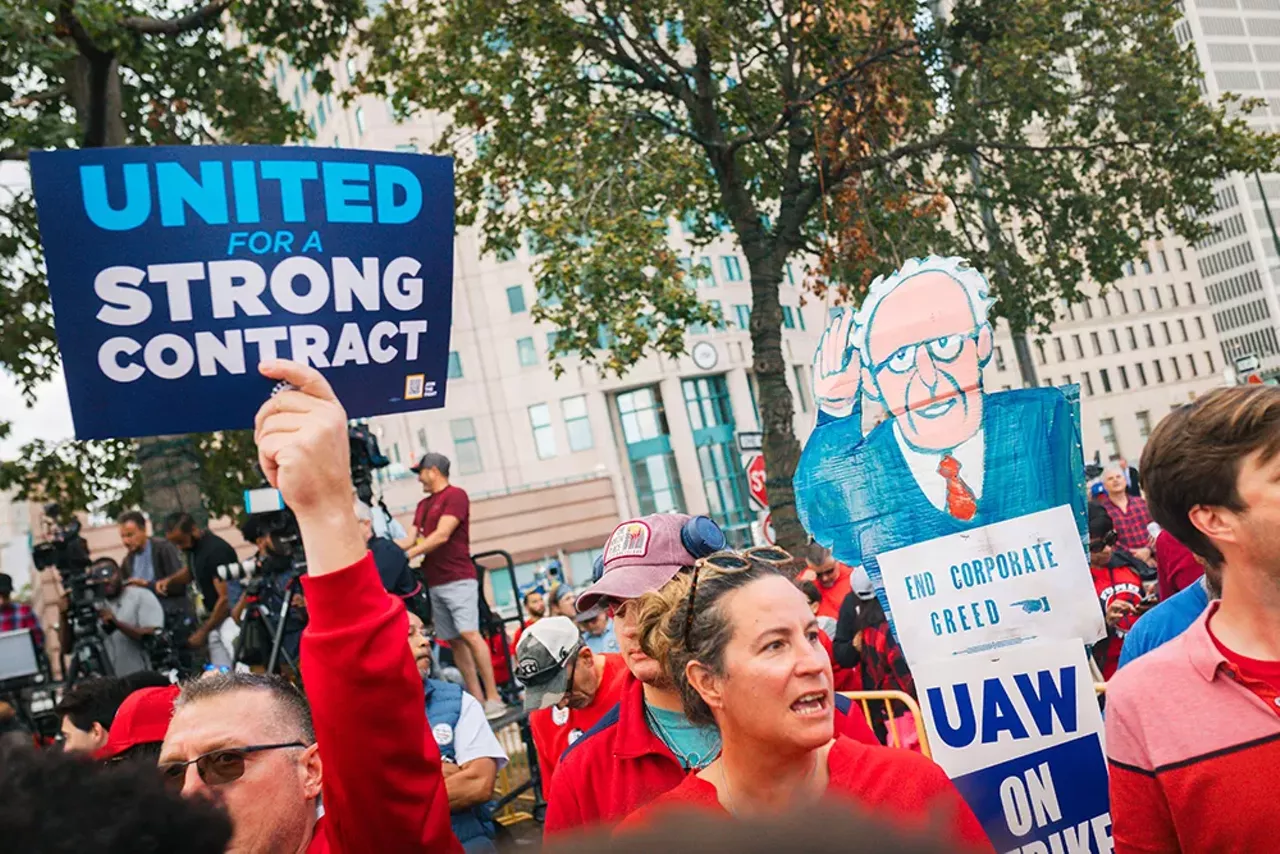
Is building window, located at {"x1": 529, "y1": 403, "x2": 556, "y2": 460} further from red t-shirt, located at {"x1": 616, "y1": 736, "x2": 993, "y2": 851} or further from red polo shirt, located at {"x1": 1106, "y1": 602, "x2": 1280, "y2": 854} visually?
red polo shirt, located at {"x1": 1106, "y1": 602, "x2": 1280, "y2": 854}

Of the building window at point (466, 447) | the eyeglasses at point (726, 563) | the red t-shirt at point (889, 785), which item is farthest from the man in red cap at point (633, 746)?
the building window at point (466, 447)

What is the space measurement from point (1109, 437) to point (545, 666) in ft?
263

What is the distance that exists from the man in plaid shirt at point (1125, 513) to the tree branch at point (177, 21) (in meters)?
9.56

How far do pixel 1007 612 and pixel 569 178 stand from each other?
37.9 ft

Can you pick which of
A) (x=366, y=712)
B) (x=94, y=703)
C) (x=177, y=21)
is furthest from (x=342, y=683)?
(x=177, y=21)

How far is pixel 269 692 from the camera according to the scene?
101 inches

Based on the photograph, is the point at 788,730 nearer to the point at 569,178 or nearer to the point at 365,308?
the point at 365,308

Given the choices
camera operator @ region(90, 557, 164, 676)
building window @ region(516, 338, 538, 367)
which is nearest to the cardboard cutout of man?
camera operator @ region(90, 557, 164, 676)

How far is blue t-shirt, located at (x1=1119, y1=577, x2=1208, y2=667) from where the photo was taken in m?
3.10

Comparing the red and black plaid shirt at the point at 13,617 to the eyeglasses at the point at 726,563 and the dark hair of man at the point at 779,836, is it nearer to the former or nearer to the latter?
the eyeglasses at the point at 726,563

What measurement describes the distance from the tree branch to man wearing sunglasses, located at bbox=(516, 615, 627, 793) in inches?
347

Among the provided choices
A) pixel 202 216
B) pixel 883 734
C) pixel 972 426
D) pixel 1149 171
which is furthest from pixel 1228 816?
pixel 1149 171

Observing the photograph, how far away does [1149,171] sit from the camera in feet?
55.8

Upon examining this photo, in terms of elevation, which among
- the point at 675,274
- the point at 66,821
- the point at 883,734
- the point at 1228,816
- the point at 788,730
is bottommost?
the point at 883,734
